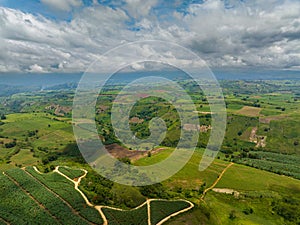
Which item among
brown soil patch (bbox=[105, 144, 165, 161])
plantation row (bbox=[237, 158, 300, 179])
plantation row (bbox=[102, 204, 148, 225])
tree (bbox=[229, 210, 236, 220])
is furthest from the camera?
brown soil patch (bbox=[105, 144, 165, 161])

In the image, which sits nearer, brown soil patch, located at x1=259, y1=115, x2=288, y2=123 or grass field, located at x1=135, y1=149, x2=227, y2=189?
grass field, located at x1=135, y1=149, x2=227, y2=189

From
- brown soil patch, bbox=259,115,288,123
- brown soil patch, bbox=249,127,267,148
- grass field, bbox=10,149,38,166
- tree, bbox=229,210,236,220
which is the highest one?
brown soil patch, bbox=259,115,288,123

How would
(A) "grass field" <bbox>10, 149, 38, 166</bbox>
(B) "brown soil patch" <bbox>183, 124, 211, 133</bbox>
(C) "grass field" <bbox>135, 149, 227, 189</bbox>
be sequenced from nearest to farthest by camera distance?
(C) "grass field" <bbox>135, 149, 227, 189</bbox>, (A) "grass field" <bbox>10, 149, 38, 166</bbox>, (B) "brown soil patch" <bbox>183, 124, 211, 133</bbox>

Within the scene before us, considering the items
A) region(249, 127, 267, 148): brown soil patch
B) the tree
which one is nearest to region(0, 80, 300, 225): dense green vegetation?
the tree

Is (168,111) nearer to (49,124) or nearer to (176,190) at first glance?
(49,124)

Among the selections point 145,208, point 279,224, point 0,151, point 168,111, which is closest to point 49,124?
point 0,151

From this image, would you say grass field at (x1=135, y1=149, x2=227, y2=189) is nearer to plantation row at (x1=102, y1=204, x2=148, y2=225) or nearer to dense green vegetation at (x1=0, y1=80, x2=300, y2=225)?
dense green vegetation at (x1=0, y1=80, x2=300, y2=225)
